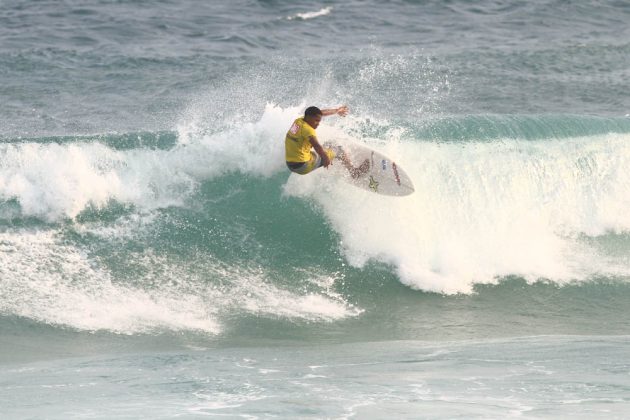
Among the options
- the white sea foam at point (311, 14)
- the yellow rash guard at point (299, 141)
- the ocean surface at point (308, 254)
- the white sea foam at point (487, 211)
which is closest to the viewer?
the ocean surface at point (308, 254)

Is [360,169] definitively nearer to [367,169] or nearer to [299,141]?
[367,169]

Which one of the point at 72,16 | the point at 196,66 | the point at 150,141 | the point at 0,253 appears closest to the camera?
the point at 0,253

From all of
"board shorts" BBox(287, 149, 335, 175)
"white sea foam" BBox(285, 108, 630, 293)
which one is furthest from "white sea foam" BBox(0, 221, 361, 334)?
"board shorts" BBox(287, 149, 335, 175)

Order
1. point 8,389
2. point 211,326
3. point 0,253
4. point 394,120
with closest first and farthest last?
point 8,389
point 211,326
point 0,253
point 394,120

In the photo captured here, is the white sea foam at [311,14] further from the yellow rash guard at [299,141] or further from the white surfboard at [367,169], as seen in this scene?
the yellow rash guard at [299,141]

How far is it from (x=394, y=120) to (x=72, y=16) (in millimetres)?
11930

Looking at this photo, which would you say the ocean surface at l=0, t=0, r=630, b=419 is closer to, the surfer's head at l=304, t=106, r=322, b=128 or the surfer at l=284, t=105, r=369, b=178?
the surfer at l=284, t=105, r=369, b=178

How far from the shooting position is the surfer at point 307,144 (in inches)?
435

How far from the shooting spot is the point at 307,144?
36.9 ft

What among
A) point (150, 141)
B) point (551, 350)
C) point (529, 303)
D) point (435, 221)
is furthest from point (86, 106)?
point (551, 350)

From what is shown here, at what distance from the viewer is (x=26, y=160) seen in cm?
1324

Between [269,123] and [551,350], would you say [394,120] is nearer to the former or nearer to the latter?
[269,123]

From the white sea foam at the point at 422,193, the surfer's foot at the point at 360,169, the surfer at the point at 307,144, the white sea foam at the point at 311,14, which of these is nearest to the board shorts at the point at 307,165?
the surfer at the point at 307,144

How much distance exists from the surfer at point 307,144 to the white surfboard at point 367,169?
1.22 ft
